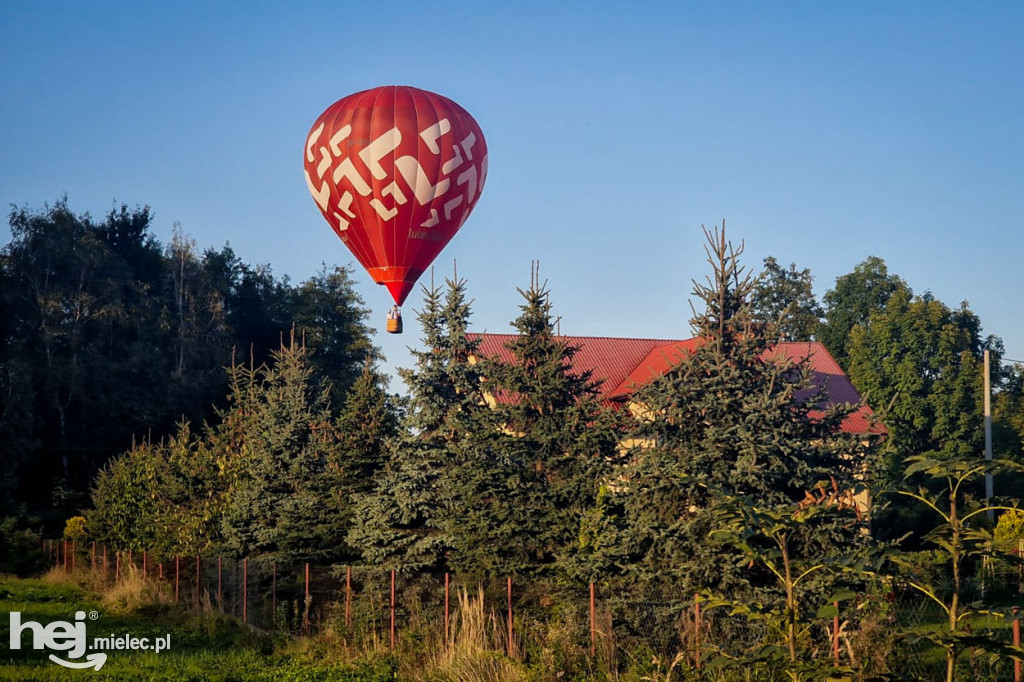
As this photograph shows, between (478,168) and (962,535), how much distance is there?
16.6m

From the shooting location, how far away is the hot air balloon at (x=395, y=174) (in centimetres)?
2139

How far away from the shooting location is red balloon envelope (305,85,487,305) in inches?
842

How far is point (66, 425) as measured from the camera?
55219 mm

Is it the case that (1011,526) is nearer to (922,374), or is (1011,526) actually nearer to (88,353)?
(922,374)

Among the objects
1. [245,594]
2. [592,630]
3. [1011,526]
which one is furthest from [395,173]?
[1011,526]

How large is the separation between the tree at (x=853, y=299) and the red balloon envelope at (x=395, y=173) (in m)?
51.5

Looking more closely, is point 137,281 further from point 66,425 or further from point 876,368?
point 876,368

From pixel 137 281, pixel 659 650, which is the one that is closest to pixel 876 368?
pixel 137 281

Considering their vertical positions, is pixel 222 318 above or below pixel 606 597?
above

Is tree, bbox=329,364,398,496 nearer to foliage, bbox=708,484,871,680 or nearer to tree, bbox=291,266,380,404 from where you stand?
foliage, bbox=708,484,871,680

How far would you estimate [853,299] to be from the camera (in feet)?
234

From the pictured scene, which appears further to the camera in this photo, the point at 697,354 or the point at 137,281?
the point at 137,281
